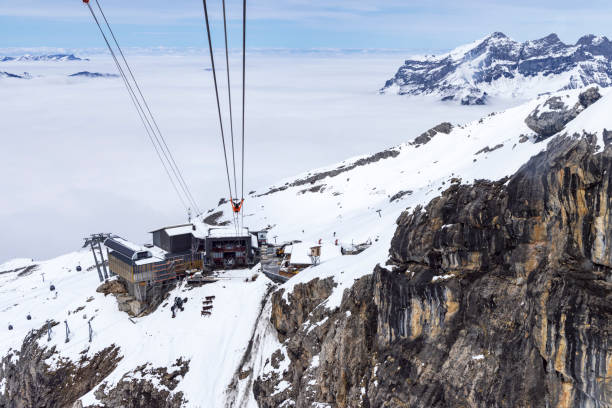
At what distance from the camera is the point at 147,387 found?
1914 inches

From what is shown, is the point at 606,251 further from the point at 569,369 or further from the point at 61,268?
the point at 61,268

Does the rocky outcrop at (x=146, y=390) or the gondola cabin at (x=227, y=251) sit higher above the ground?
the gondola cabin at (x=227, y=251)

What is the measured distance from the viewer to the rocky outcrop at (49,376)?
51.9 meters

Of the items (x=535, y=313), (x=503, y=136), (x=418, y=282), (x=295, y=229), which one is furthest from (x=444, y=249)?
(x=503, y=136)

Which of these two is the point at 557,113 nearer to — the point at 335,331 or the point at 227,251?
the point at 335,331

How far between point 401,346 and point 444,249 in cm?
804

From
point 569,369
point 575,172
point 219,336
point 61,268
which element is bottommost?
point 61,268

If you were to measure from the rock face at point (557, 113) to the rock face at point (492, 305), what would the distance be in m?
13.5

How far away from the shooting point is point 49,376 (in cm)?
5350

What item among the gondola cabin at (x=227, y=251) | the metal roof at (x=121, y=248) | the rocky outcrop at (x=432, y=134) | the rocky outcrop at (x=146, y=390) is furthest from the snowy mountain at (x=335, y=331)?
the rocky outcrop at (x=432, y=134)

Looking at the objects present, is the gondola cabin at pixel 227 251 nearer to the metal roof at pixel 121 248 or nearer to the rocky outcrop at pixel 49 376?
the metal roof at pixel 121 248

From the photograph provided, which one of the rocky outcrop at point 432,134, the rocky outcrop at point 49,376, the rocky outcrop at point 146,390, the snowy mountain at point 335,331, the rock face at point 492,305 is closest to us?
the rock face at point 492,305

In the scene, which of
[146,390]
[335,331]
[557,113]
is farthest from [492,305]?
[146,390]

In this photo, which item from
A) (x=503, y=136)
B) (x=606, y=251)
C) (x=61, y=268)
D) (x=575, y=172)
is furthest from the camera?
(x=61, y=268)
